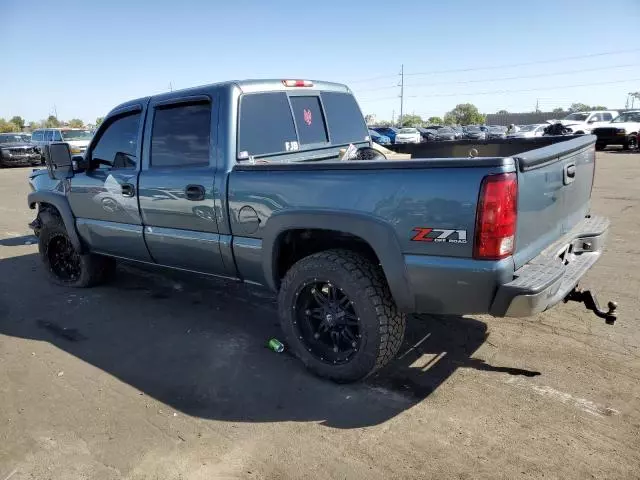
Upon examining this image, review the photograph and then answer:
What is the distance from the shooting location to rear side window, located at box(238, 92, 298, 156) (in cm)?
363

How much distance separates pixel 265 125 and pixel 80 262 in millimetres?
2826

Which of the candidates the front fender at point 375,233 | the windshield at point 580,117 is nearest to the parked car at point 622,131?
the windshield at point 580,117

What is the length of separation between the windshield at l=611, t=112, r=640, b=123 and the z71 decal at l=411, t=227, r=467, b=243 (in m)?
25.5

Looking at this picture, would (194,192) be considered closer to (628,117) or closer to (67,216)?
(67,216)

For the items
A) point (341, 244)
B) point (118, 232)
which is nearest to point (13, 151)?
point (118, 232)

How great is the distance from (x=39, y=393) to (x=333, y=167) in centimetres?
246

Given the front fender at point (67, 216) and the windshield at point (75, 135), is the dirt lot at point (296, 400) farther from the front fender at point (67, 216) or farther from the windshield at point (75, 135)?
the windshield at point (75, 135)

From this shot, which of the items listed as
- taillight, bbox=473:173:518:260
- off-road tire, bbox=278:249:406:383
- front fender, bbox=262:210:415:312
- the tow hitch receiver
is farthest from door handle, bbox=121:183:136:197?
the tow hitch receiver

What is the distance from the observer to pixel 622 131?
72.4ft

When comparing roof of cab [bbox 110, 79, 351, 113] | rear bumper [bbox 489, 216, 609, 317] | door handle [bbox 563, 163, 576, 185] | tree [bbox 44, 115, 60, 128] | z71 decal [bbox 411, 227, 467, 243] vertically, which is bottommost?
rear bumper [bbox 489, 216, 609, 317]

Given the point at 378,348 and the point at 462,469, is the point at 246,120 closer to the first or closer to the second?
the point at 378,348

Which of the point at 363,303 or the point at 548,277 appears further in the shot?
the point at 363,303

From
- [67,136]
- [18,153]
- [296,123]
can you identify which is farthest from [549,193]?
[18,153]

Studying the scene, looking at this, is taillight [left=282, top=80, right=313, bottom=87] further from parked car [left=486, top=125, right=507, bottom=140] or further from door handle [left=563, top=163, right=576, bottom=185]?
parked car [left=486, top=125, right=507, bottom=140]
